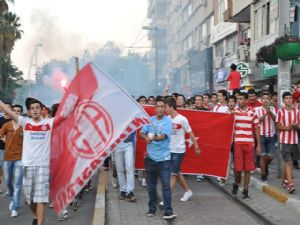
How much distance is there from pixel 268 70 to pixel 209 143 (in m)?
12.2

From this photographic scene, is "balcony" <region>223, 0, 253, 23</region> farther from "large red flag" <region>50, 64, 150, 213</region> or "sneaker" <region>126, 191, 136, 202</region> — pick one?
"large red flag" <region>50, 64, 150, 213</region>

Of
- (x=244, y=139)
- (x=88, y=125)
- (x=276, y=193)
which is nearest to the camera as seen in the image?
(x=88, y=125)

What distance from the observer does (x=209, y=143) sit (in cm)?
1097

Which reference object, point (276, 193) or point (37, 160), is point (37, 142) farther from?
point (276, 193)

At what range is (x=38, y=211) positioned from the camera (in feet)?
23.7

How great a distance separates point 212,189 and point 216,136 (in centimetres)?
102

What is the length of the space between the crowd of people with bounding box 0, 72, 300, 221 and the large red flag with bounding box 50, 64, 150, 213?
917 millimetres

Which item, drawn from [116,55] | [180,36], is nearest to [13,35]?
[180,36]

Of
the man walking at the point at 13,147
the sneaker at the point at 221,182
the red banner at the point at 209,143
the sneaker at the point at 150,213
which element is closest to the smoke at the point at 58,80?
the man walking at the point at 13,147

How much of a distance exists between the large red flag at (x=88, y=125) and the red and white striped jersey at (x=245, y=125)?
133 inches

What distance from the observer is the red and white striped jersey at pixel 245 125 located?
9.35 m

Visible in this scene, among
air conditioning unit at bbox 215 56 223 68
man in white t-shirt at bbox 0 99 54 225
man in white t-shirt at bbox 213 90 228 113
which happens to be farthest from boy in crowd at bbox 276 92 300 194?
air conditioning unit at bbox 215 56 223 68

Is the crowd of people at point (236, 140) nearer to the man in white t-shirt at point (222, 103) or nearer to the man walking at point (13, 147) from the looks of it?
the man in white t-shirt at point (222, 103)

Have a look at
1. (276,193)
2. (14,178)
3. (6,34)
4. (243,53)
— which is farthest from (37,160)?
(6,34)
